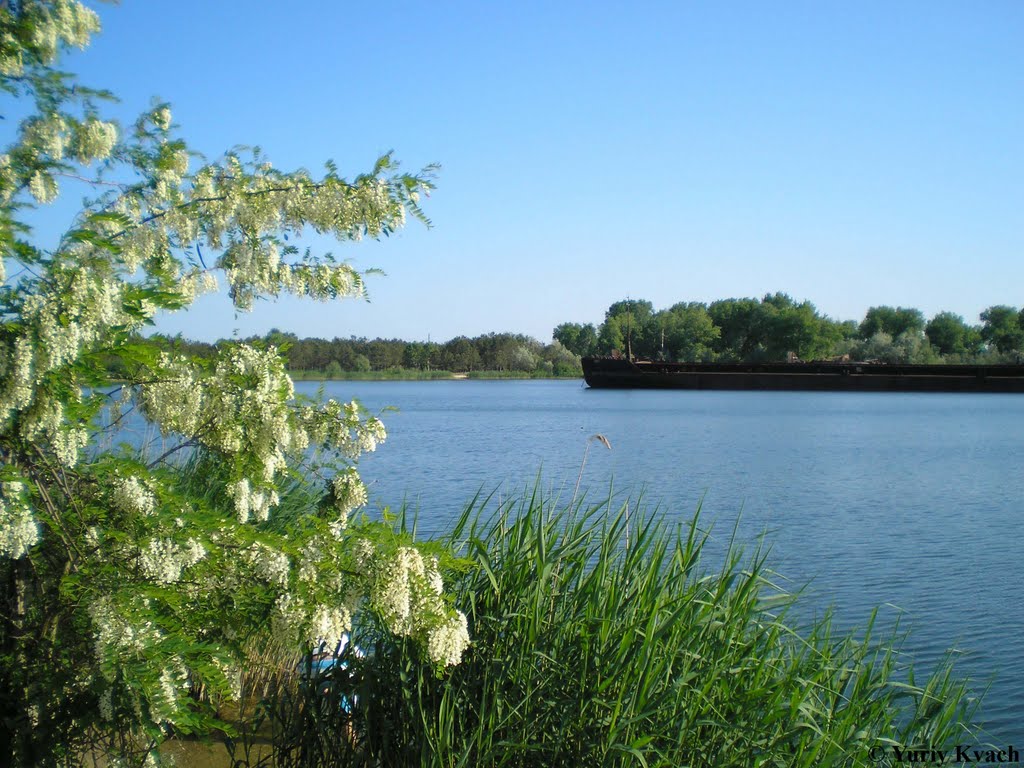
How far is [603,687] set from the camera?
4449mm

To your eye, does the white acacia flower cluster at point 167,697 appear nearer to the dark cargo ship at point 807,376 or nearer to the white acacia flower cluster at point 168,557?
the white acacia flower cluster at point 168,557

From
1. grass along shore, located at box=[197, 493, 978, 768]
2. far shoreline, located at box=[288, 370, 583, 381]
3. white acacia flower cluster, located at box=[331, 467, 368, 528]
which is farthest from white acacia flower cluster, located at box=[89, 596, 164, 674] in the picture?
far shoreline, located at box=[288, 370, 583, 381]

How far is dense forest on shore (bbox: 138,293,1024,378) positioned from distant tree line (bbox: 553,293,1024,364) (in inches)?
4.7

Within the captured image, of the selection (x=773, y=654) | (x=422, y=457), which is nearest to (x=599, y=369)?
(x=422, y=457)

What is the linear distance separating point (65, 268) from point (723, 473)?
2077 centimetres

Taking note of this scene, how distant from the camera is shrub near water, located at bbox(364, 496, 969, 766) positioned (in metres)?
4.45

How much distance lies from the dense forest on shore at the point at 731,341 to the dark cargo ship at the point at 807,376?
1948cm

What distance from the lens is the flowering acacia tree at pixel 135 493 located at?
3.31 m

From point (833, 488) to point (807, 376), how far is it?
5061cm

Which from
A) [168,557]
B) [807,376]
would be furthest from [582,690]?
[807,376]

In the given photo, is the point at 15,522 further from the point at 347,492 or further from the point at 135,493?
the point at 347,492

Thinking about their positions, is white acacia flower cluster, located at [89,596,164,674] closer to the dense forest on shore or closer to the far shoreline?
the dense forest on shore

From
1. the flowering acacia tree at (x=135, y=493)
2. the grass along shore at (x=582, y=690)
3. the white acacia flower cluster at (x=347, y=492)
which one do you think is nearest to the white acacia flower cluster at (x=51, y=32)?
the flowering acacia tree at (x=135, y=493)

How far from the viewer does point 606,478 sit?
19656 millimetres
